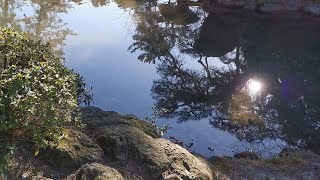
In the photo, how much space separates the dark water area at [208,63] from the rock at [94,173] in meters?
6.37

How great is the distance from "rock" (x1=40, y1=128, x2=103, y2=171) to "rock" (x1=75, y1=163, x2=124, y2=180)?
1.13ft

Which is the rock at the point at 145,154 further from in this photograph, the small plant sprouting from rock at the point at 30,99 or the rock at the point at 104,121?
the small plant sprouting from rock at the point at 30,99

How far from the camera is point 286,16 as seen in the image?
26359 mm

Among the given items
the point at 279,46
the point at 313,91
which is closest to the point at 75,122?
the point at 313,91

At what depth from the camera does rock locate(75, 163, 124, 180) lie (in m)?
4.79

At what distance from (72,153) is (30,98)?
1449mm

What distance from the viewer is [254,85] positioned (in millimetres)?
16109

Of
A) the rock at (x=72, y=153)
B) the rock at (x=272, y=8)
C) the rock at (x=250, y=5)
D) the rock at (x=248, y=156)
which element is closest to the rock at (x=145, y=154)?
the rock at (x=72, y=153)

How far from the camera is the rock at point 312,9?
2602 centimetres

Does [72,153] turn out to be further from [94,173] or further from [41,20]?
[41,20]

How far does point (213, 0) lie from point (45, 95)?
2482 cm

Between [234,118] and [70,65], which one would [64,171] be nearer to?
[234,118]

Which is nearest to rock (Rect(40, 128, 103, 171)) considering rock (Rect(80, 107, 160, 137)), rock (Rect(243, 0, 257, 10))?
rock (Rect(80, 107, 160, 137))

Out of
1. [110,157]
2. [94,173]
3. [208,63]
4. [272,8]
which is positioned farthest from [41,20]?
[94,173]
